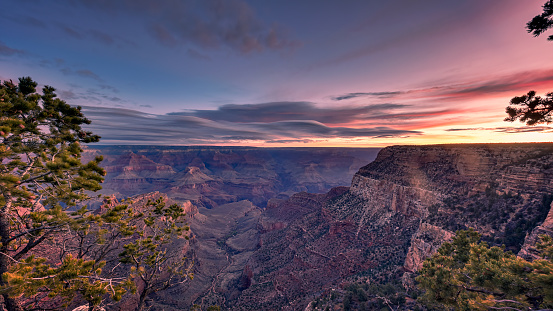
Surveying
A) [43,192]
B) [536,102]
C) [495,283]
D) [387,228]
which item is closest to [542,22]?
[536,102]

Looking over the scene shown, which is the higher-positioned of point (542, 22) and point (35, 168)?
point (542, 22)

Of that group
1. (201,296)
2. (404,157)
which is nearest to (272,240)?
(201,296)

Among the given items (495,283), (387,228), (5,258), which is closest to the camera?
(5,258)

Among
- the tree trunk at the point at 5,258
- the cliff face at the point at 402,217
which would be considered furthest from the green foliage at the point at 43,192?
the cliff face at the point at 402,217

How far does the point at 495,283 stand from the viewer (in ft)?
35.6

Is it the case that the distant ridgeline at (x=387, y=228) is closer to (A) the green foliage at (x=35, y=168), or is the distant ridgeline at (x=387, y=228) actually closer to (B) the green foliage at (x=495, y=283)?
(B) the green foliage at (x=495, y=283)

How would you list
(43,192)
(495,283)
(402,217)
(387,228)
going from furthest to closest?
(402,217) → (387,228) → (495,283) → (43,192)

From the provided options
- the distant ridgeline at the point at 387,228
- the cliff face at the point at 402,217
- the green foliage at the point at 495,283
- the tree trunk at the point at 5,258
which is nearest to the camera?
the tree trunk at the point at 5,258

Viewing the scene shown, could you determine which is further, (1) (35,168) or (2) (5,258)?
(1) (35,168)

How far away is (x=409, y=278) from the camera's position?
90.7ft

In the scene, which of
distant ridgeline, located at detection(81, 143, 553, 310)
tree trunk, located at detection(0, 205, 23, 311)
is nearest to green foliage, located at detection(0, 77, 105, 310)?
tree trunk, located at detection(0, 205, 23, 311)

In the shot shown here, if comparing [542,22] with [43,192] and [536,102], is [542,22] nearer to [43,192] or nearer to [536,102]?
[536,102]

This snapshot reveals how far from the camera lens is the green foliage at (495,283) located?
936 centimetres

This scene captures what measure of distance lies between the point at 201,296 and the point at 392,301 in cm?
4975
